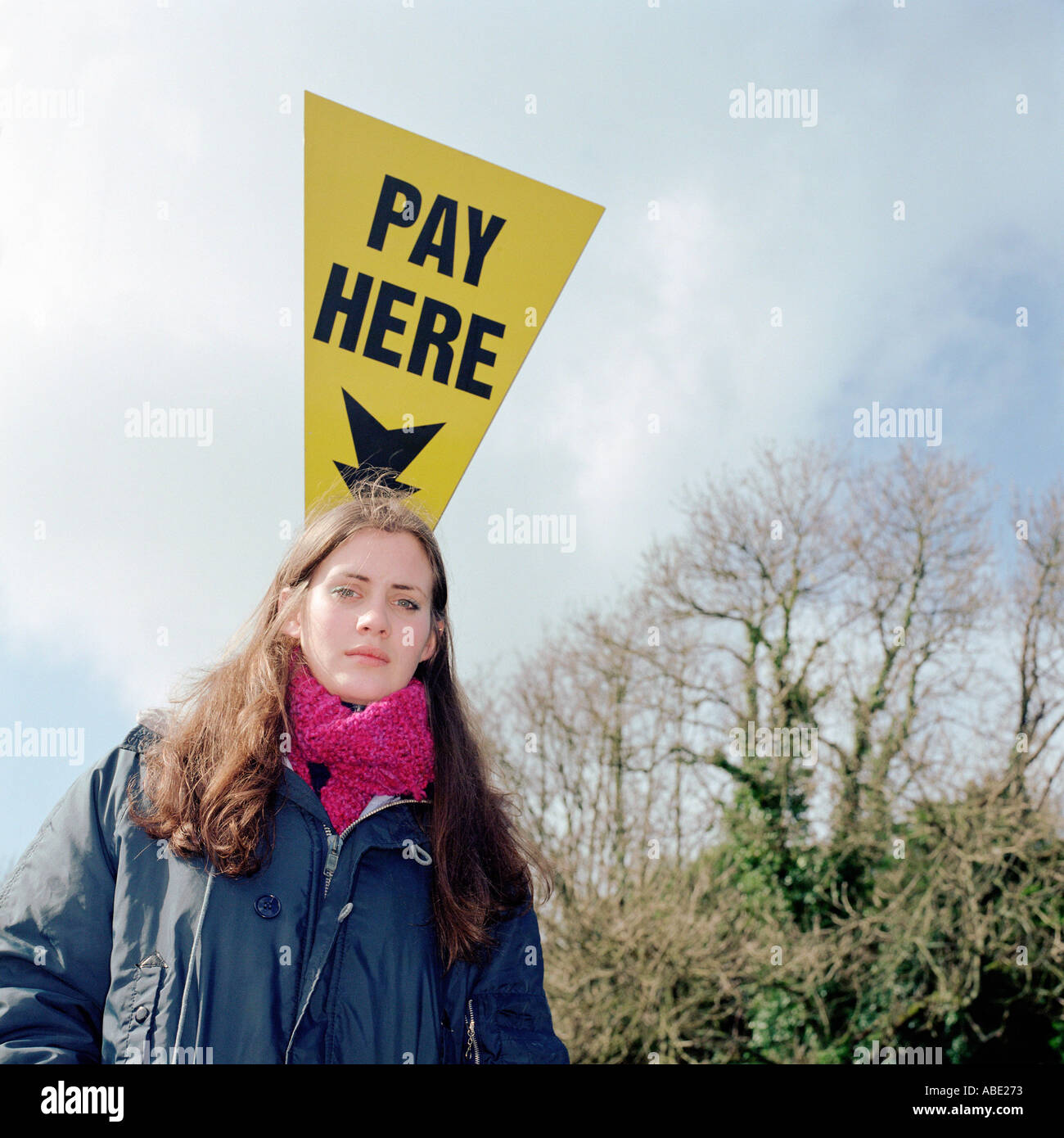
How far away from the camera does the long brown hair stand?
1.63m

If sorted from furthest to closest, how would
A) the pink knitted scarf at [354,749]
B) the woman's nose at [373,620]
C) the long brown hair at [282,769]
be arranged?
the woman's nose at [373,620], the pink knitted scarf at [354,749], the long brown hair at [282,769]

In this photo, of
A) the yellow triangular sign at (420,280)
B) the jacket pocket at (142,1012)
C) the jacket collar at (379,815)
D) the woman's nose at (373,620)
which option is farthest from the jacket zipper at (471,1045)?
the yellow triangular sign at (420,280)

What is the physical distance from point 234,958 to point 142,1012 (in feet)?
0.50

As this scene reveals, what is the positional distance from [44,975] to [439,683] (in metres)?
0.94

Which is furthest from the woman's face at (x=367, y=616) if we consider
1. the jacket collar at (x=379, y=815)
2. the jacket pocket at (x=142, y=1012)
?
the jacket pocket at (x=142, y=1012)

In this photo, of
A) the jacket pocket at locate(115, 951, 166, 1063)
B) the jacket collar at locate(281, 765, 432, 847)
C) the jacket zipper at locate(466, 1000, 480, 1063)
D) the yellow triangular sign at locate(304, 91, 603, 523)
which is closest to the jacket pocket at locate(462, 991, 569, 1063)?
the jacket zipper at locate(466, 1000, 480, 1063)

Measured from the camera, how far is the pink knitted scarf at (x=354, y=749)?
5.79 ft

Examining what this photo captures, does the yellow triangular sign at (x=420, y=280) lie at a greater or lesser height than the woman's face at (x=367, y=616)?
Answer: greater

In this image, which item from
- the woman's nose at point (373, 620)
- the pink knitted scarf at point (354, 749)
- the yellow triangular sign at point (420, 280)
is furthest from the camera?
the yellow triangular sign at point (420, 280)

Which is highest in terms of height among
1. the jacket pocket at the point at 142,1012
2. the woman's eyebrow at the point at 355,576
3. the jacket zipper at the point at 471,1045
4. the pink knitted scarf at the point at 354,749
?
the woman's eyebrow at the point at 355,576

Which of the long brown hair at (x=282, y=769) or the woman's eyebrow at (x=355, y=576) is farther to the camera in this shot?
the woman's eyebrow at (x=355, y=576)

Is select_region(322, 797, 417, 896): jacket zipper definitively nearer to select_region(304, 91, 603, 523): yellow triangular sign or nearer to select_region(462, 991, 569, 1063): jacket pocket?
select_region(462, 991, 569, 1063): jacket pocket

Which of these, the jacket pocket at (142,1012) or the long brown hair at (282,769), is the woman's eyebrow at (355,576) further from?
the jacket pocket at (142,1012)
